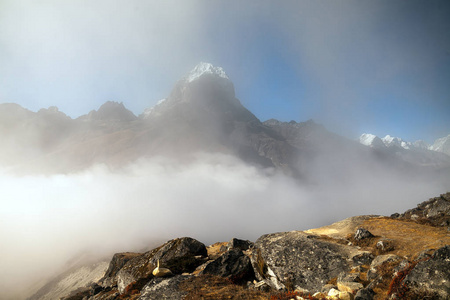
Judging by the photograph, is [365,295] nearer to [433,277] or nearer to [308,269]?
[433,277]

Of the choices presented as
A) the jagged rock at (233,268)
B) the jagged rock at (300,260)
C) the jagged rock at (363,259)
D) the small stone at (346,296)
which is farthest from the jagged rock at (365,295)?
the jagged rock at (233,268)

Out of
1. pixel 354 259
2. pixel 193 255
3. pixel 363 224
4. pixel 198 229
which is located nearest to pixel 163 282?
pixel 193 255

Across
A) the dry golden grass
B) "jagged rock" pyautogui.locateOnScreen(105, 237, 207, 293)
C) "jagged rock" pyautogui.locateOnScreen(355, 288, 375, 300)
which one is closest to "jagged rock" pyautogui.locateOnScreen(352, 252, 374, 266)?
"jagged rock" pyautogui.locateOnScreen(355, 288, 375, 300)

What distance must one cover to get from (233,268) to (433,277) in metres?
11.9

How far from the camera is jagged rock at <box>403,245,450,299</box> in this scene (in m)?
6.76

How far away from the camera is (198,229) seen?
194125 mm

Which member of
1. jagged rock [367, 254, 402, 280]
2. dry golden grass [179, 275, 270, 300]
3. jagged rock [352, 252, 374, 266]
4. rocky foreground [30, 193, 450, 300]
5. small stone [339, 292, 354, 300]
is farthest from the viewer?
jagged rock [352, 252, 374, 266]

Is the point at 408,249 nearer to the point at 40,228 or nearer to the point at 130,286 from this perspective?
the point at 130,286

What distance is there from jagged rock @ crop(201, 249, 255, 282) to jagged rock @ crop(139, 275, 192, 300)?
2.32 metres

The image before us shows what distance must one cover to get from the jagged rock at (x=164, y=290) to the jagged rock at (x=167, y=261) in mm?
3894

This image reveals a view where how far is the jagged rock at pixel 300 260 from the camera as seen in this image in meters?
13.3

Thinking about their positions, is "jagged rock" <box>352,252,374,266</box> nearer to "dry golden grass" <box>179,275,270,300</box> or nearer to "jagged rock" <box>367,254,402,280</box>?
"jagged rock" <box>367,254,402,280</box>

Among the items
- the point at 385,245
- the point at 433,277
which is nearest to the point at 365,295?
the point at 433,277

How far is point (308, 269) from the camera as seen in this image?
1408 cm
